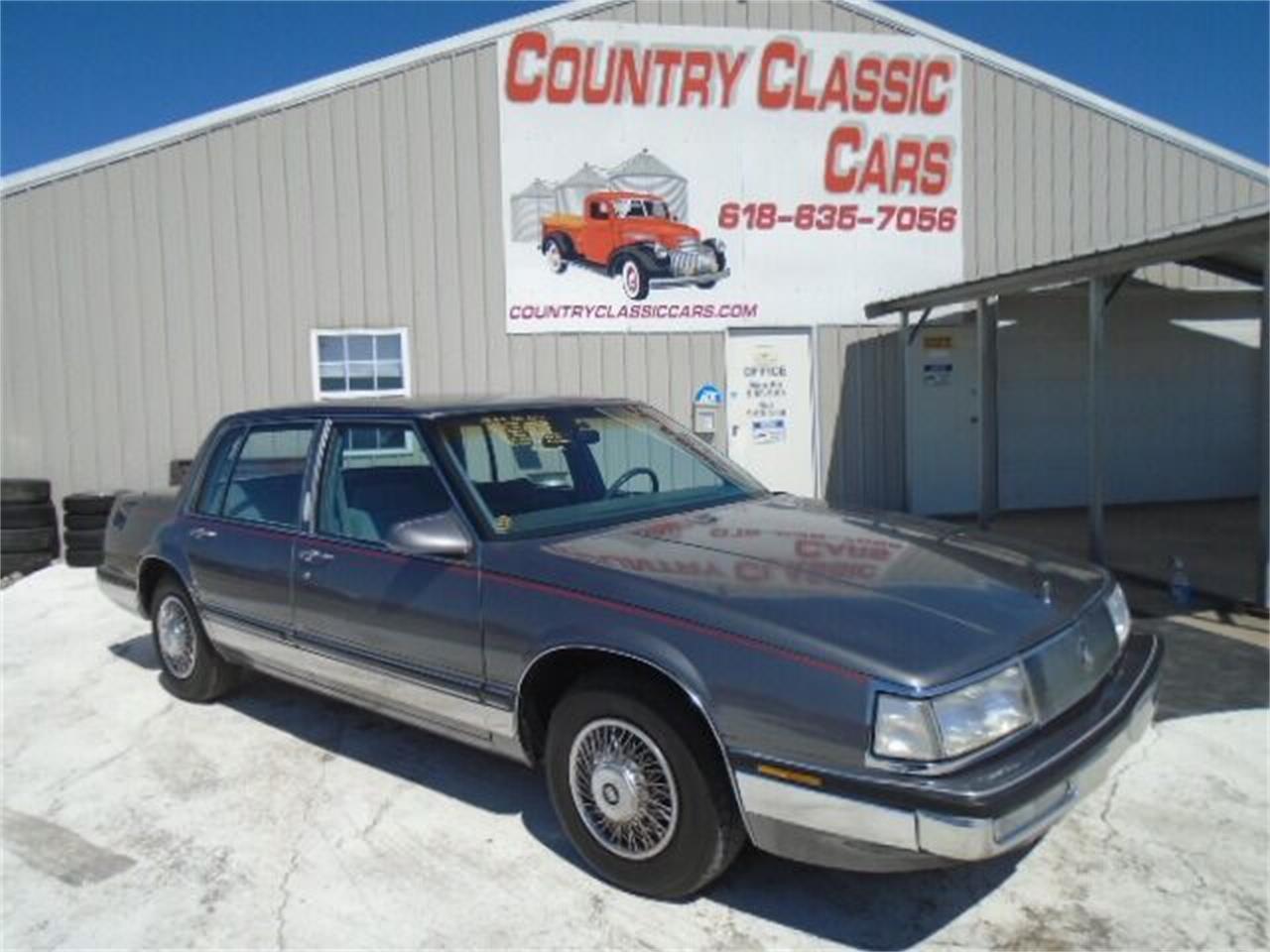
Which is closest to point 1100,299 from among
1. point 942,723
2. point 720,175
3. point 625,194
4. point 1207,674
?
point 1207,674

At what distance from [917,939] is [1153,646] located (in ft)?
4.56

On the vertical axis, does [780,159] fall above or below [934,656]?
above

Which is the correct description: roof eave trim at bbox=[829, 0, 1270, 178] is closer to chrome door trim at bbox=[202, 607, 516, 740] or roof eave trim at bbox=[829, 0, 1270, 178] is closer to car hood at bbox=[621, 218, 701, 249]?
car hood at bbox=[621, 218, 701, 249]

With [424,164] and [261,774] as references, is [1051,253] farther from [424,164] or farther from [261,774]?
[261,774]

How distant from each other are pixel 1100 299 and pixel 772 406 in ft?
13.6

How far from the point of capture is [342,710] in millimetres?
5230

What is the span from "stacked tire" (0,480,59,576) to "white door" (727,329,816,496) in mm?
7012

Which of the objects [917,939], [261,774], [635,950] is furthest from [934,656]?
[261,774]

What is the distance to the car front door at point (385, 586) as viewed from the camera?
3592mm

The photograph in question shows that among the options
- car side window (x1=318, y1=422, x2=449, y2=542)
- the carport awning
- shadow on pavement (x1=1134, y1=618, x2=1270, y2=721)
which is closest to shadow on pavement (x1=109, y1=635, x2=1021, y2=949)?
car side window (x1=318, y1=422, x2=449, y2=542)

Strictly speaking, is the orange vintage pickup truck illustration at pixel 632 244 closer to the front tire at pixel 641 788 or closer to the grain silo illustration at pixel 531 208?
the grain silo illustration at pixel 531 208

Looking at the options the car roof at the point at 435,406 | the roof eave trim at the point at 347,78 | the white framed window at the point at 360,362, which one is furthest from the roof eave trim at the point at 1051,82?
the car roof at the point at 435,406

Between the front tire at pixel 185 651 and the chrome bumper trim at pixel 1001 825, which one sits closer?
the chrome bumper trim at pixel 1001 825

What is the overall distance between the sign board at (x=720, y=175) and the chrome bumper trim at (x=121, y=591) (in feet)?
18.2
